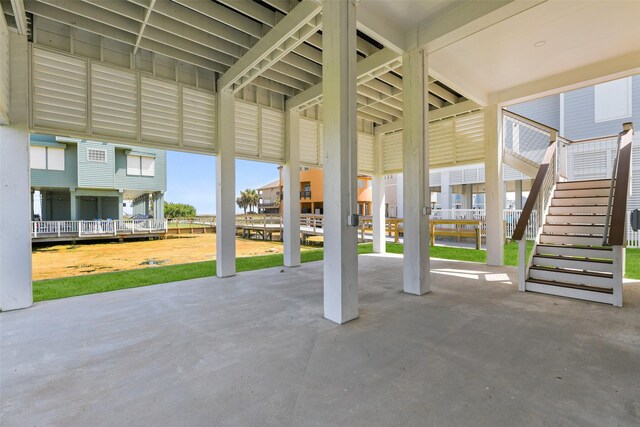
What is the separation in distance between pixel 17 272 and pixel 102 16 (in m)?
4.25

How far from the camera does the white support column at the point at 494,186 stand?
7.20 metres

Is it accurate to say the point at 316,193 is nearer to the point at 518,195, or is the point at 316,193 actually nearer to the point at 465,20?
the point at 518,195

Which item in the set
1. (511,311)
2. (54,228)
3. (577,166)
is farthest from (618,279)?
(54,228)

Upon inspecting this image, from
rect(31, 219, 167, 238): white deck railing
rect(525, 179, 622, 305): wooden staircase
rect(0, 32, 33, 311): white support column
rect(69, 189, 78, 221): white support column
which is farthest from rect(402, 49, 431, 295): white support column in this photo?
rect(69, 189, 78, 221): white support column

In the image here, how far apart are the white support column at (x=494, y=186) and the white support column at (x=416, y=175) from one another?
10.9 ft

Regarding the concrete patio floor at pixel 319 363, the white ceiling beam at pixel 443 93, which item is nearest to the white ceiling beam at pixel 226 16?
the white ceiling beam at pixel 443 93

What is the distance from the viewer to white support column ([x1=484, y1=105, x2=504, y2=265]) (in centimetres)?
720


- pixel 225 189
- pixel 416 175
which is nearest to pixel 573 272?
pixel 416 175

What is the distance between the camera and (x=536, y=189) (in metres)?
5.59

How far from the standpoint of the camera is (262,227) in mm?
18328

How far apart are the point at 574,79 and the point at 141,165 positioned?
2052cm

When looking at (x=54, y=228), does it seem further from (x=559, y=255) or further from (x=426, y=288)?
(x=559, y=255)

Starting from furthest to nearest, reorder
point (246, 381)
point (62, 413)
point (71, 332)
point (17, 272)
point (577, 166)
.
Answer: point (577, 166), point (17, 272), point (71, 332), point (246, 381), point (62, 413)

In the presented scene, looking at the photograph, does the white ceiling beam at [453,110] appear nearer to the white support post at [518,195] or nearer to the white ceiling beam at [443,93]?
the white ceiling beam at [443,93]
